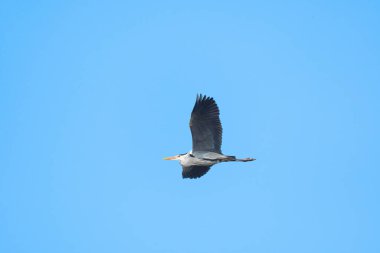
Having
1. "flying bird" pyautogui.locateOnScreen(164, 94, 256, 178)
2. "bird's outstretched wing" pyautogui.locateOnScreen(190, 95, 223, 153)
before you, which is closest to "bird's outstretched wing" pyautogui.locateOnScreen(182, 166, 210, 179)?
"flying bird" pyautogui.locateOnScreen(164, 94, 256, 178)

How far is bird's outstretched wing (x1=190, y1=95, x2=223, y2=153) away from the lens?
2193 centimetres

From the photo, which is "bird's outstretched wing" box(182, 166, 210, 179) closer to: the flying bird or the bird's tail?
the flying bird

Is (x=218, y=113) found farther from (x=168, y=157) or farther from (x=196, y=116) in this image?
(x=168, y=157)

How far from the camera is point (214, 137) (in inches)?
879

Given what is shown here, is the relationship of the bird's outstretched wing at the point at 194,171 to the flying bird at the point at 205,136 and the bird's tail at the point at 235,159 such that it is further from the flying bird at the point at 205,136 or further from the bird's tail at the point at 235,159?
the bird's tail at the point at 235,159

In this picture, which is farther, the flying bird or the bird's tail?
the bird's tail

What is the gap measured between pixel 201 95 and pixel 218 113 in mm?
862

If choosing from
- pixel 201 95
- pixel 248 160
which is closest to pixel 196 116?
pixel 201 95

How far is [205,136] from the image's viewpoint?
73.3 feet

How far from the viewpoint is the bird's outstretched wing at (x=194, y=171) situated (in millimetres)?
24203

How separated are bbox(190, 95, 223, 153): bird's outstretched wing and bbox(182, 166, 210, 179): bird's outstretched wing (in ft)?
6.10

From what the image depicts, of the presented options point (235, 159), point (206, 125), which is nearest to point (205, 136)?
point (206, 125)

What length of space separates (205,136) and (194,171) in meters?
2.41

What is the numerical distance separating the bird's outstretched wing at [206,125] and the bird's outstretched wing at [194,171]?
6.10ft
